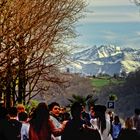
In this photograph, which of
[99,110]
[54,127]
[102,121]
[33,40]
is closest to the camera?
[54,127]

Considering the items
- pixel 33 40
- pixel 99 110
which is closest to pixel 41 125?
pixel 99 110

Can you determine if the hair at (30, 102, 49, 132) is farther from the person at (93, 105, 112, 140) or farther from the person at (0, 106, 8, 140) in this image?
the person at (93, 105, 112, 140)

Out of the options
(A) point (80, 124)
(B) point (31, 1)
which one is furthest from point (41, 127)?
(B) point (31, 1)

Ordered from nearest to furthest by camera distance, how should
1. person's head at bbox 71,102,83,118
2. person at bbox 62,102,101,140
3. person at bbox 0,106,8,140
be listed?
1. person at bbox 62,102,101,140
2. person's head at bbox 71,102,83,118
3. person at bbox 0,106,8,140

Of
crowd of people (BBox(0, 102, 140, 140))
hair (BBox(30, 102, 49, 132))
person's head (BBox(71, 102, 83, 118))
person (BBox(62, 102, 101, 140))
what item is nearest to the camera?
crowd of people (BBox(0, 102, 140, 140))

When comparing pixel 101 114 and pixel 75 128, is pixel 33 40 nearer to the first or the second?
pixel 101 114

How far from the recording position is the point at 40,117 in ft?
32.5

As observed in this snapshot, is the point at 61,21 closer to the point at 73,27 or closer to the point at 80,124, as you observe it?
the point at 73,27

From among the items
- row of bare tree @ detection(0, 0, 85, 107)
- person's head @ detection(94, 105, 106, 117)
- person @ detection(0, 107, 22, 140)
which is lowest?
person @ detection(0, 107, 22, 140)

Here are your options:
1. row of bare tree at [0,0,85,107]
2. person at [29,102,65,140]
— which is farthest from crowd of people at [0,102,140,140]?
row of bare tree at [0,0,85,107]

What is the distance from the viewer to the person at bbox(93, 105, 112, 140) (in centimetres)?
1166

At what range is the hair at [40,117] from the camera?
32.4 feet

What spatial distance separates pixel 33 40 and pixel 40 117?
19.9 meters

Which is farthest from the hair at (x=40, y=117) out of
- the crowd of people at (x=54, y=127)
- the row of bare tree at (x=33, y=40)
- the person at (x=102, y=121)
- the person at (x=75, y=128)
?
the row of bare tree at (x=33, y=40)
